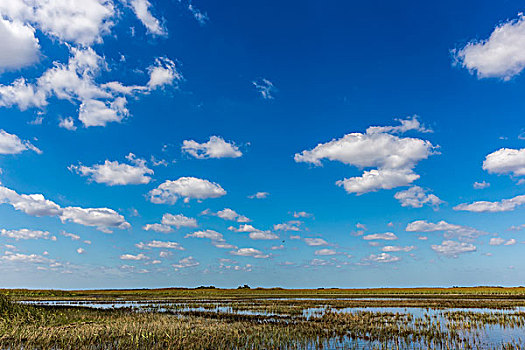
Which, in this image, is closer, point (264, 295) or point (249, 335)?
point (249, 335)

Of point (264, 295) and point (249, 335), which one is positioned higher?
point (249, 335)

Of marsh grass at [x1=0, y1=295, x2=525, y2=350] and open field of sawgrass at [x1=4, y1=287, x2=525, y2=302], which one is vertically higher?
marsh grass at [x1=0, y1=295, x2=525, y2=350]

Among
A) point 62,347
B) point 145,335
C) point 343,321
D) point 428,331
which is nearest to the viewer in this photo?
point 62,347

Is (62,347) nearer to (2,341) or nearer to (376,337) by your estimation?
(2,341)

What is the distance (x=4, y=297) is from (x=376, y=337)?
1112 inches

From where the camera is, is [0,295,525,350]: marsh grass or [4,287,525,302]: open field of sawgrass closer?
[0,295,525,350]: marsh grass

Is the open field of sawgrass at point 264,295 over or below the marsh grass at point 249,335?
below

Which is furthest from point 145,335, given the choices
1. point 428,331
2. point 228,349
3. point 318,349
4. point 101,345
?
point 428,331

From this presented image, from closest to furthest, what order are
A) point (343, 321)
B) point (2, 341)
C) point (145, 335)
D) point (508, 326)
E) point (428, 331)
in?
point (2, 341), point (145, 335), point (428, 331), point (508, 326), point (343, 321)

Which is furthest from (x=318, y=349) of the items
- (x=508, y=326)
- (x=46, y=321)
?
(x=46, y=321)

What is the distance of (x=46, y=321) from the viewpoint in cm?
2512

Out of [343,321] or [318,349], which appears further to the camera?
[343,321]

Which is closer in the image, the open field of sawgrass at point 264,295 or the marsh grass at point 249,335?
the marsh grass at point 249,335

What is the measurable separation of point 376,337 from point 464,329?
7.01 metres
